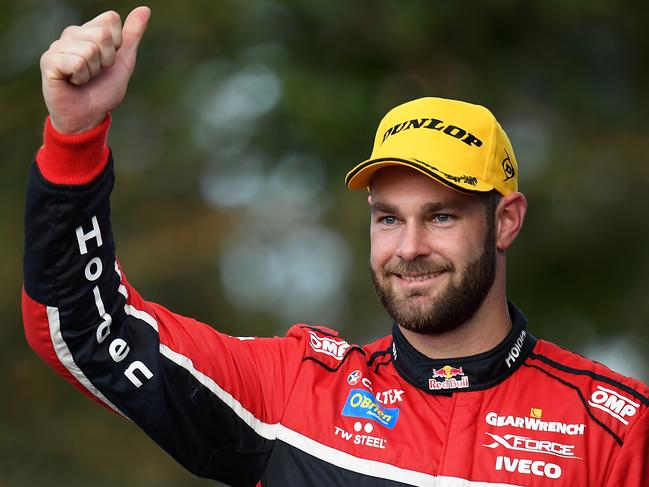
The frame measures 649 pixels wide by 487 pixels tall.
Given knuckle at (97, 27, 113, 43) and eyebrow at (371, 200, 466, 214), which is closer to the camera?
knuckle at (97, 27, 113, 43)

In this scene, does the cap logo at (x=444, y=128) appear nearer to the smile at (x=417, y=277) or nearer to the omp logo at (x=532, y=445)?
the smile at (x=417, y=277)

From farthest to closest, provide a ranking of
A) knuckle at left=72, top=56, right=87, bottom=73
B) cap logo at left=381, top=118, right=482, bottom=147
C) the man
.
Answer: cap logo at left=381, top=118, right=482, bottom=147 → the man → knuckle at left=72, top=56, right=87, bottom=73

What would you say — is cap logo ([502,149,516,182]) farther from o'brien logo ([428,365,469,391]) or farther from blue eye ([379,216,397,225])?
o'brien logo ([428,365,469,391])

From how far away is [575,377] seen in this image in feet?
11.5

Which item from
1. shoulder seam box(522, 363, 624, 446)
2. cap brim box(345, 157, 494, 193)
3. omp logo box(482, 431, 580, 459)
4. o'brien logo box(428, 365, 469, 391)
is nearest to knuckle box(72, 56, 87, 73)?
cap brim box(345, 157, 494, 193)

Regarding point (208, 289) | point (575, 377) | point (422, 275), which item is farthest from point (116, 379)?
point (208, 289)

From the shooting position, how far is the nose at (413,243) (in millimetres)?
3447

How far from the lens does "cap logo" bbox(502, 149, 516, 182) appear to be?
12.3 ft

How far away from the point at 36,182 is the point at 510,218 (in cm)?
151

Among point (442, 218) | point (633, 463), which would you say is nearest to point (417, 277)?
point (442, 218)

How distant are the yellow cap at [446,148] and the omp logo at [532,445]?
0.71 meters

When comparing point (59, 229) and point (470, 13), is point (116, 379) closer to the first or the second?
point (59, 229)

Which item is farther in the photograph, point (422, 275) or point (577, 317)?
point (577, 317)

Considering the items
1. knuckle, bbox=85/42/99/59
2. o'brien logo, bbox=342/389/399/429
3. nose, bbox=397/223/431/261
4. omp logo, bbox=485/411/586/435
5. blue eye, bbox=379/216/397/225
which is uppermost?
blue eye, bbox=379/216/397/225
